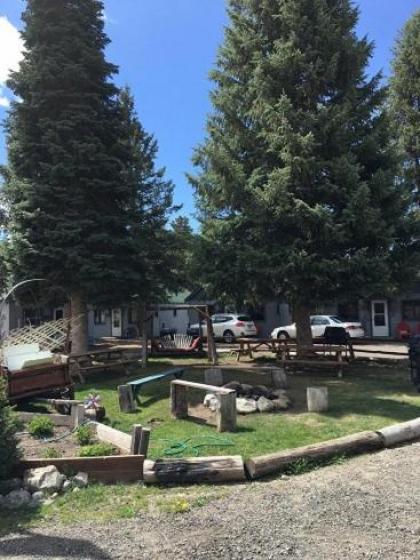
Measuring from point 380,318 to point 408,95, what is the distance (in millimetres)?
12471

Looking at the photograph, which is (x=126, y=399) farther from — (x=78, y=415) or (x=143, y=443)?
(x=143, y=443)

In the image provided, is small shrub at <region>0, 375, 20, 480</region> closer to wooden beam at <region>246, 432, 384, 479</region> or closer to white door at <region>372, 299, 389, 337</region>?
wooden beam at <region>246, 432, 384, 479</region>

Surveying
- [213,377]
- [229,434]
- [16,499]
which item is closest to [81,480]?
[16,499]

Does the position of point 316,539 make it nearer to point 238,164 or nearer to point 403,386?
point 403,386

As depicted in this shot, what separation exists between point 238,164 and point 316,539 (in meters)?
12.7

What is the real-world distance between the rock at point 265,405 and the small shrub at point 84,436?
3277 mm

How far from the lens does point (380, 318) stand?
1254 inches

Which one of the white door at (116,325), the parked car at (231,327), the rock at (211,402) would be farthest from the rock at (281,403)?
the white door at (116,325)

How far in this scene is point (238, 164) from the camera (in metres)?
16.0

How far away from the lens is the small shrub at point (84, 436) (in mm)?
8000

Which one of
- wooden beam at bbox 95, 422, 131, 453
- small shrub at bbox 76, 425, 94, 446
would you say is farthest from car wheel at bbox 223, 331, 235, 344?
small shrub at bbox 76, 425, 94, 446

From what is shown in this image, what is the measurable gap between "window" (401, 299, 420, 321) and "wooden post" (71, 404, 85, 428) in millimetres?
25301

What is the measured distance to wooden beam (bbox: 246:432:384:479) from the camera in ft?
21.0

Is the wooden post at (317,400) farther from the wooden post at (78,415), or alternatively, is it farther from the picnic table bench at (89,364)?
the picnic table bench at (89,364)
